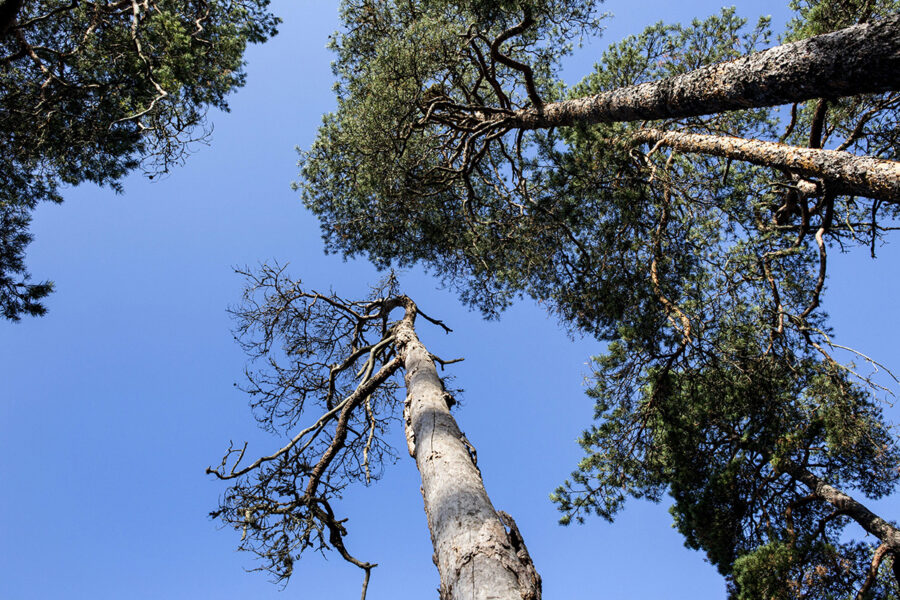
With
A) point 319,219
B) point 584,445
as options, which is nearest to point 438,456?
point 584,445

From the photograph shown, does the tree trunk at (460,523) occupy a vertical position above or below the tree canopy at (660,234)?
below

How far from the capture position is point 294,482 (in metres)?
4.59

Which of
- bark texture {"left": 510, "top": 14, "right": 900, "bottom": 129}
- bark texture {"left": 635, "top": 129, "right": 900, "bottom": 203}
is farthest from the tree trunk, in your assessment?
bark texture {"left": 635, "top": 129, "right": 900, "bottom": 203}

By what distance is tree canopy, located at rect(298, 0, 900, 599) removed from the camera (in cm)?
554

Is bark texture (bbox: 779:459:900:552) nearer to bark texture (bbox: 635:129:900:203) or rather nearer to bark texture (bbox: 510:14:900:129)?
bark texture (bbox: 635:129:900:203)

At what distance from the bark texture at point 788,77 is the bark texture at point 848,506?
16.1 feet

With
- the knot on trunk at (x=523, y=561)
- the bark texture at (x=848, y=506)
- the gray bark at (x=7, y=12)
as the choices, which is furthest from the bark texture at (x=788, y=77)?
the gray bark at (x=7, y=12)

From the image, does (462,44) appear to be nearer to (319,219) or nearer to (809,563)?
(319,219)

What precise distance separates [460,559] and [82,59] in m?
6.70

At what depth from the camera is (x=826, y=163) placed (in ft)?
14.0

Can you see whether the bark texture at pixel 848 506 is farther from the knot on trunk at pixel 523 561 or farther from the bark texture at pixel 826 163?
the knot on trunk at pixel 523 561

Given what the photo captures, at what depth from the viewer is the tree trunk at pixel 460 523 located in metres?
2.05

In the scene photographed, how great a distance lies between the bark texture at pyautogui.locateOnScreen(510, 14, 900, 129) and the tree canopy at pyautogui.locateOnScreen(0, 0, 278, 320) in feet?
16.1

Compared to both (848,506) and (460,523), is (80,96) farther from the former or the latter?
(848,506)
